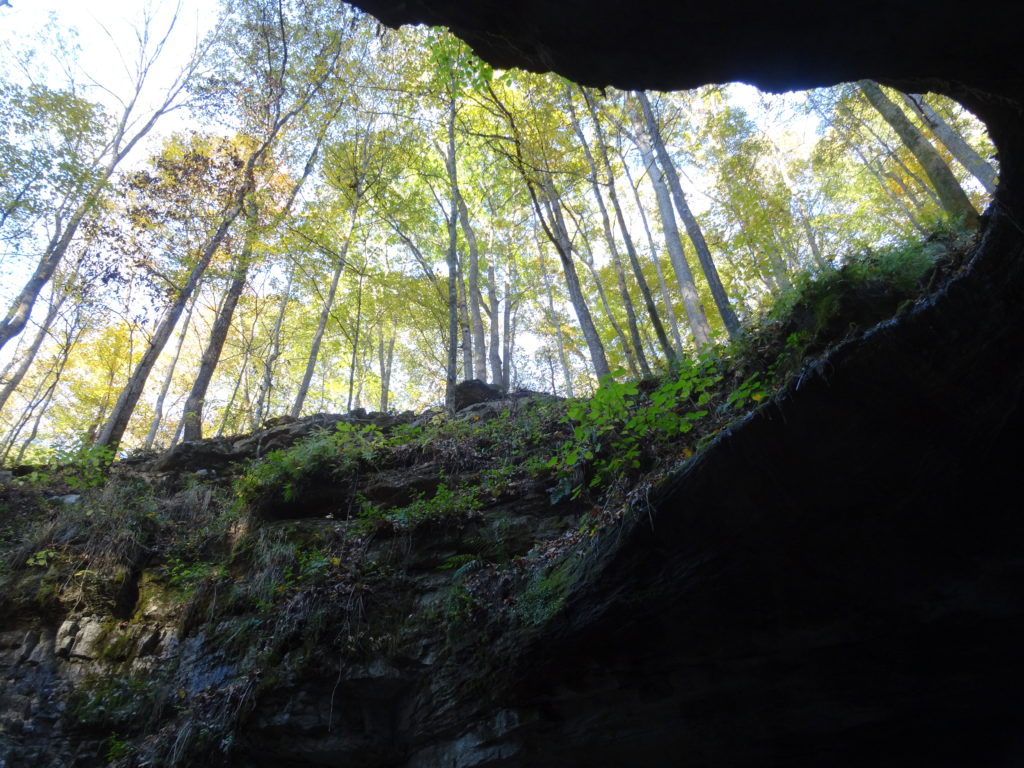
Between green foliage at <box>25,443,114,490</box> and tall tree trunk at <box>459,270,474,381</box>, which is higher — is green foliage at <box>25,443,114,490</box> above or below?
below

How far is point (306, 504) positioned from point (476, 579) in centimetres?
310

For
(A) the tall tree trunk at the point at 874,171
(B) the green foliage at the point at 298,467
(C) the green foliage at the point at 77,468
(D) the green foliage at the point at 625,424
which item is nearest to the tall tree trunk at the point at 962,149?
(A) the tall tree trunk at the point at 874,171

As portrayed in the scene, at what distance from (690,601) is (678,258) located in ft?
29.6

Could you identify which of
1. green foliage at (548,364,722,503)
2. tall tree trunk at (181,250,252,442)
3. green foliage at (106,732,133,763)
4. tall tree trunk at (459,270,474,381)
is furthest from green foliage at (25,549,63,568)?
tall tree trunk at (459,270,474,381)

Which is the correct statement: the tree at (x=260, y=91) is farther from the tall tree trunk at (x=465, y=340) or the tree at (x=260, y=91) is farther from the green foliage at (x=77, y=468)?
the tall tree trunk at (x=465, y=340)

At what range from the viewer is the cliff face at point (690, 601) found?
9.82 ft

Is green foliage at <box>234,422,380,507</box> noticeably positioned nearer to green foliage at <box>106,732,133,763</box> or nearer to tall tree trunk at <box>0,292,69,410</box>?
green foliage at <box>106,732,133,763</box>

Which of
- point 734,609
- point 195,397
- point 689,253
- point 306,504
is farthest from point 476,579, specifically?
point 689,253

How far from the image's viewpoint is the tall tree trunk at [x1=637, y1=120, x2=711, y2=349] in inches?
417

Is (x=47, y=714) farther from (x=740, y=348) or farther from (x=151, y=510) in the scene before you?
(x=740, y=348)

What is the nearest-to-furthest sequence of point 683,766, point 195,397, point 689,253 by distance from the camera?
1. point 683,766
2. point 195,397
3. point 689,253

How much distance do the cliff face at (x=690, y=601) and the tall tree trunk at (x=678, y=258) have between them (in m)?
6.47

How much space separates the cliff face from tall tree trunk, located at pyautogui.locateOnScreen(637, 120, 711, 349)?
6468mm

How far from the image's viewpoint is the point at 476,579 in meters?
5.05
